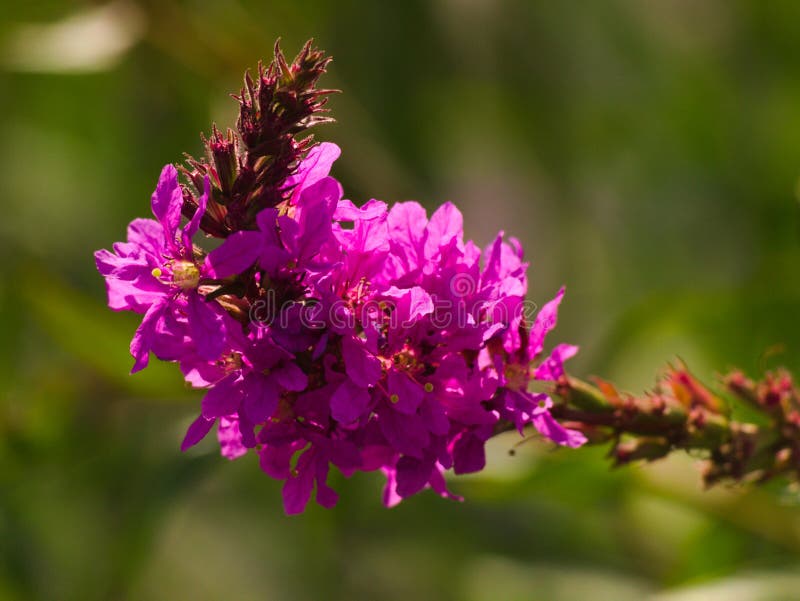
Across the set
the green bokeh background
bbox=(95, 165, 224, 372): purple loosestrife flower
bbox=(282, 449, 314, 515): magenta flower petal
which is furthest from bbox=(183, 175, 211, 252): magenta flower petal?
the green bokeh background

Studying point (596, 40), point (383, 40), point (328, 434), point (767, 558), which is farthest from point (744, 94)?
point (328, 434)

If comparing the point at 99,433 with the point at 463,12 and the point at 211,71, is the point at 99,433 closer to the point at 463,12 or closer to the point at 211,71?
the point at 211,71

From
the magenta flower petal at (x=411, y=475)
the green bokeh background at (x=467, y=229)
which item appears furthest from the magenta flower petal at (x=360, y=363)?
the green bokeh background at (x=467, y=229)

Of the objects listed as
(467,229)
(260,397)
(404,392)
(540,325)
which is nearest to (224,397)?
(260,397)

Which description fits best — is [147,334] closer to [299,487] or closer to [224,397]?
[224,397]

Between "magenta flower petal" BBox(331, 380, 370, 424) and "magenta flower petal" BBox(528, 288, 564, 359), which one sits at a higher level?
"magenta flower petal" BBox(528, 288, 564, 359)

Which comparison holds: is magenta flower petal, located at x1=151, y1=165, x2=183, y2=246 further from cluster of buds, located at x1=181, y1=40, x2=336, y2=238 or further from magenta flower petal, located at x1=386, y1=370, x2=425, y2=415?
magenta flower petal, located at x1=386, y1=370, x2=425, y2=415

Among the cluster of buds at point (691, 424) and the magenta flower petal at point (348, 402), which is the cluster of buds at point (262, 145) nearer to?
the magenta flower petal at point (348, 402)
